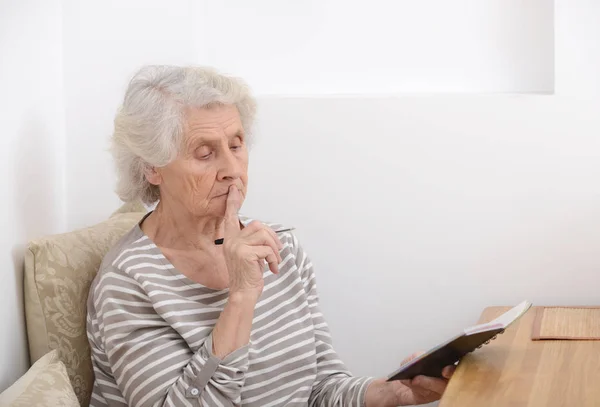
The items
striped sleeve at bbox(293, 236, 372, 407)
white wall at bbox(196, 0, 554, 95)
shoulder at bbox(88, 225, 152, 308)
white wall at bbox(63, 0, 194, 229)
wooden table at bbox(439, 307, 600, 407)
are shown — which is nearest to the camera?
wooden table at bbox(439, 307, 600, 407)

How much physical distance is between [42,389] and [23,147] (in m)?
0.58

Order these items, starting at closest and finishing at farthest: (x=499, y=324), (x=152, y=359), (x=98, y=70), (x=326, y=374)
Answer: (x=499, y=324)
(x=152, y=359)
(x=326, y=374)
(x=98, y=70)

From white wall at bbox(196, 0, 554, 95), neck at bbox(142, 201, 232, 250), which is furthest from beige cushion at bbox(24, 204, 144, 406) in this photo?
white wall at bbox(196, 0, 554, 95)

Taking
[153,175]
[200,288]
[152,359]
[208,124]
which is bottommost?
[152,359]

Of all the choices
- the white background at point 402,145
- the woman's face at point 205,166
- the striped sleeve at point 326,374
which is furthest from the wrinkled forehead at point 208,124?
the white background at point 402,145

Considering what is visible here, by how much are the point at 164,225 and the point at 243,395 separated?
0.40 metres

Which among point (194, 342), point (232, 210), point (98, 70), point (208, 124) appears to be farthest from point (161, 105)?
point (98, 70)

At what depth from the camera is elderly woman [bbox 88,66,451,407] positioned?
5.56 feet

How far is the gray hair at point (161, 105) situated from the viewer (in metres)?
1.83

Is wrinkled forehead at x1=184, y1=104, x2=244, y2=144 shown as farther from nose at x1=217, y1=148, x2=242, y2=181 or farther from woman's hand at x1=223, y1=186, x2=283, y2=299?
woman's hand at x1=223, y1=186, x2=283, y2=299

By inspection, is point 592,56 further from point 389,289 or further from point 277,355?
point 277,355

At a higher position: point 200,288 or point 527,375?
point 200,288

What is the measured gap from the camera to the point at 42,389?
62.0 inches

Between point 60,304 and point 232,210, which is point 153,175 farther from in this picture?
point 60,304
